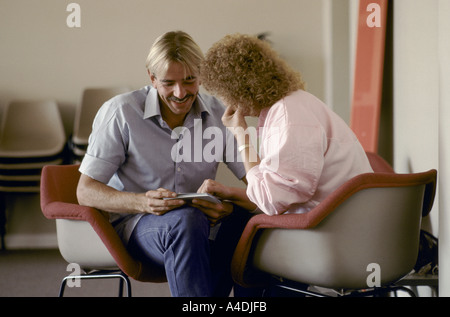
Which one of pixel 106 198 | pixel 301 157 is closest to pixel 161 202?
pixel 106 198

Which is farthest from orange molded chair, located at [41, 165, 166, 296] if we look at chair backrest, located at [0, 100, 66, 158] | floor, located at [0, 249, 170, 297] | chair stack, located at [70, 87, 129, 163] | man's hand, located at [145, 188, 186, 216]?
chair backrest, located at [0, 100, 66, 158]

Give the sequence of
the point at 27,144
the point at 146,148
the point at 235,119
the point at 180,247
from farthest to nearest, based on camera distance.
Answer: the point at 27,144 → the point at 146,148 → the point at 235,119 → the point at 180,247

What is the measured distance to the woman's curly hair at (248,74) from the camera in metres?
1.53

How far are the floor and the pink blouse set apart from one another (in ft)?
6.23

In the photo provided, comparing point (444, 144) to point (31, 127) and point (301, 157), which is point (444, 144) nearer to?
point (301, 157)

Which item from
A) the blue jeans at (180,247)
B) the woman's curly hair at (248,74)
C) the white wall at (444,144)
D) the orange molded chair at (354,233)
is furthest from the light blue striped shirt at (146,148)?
the white wall at (444,144)

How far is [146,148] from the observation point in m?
1.84

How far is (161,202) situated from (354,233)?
58cm

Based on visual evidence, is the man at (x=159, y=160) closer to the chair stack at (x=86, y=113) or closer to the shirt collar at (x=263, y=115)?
the shirt collar at (x=263, y=115)

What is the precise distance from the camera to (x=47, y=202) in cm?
181

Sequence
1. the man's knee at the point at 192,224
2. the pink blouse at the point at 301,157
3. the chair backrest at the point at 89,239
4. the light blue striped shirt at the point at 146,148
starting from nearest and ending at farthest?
the pink blouse at the point at 301,157
the man's knee at the point at 192,224
the chair backrest at the point at 89,239
the light blue striped shirt at the point at 146,148

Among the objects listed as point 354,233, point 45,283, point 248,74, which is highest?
point 248,74

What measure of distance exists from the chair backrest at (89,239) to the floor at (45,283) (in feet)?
4.66

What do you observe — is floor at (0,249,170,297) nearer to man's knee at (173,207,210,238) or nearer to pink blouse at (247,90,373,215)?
man's knee at (173,207,210,238)
